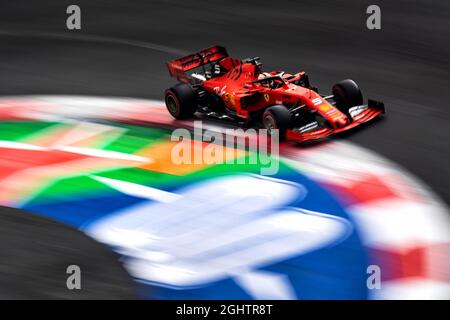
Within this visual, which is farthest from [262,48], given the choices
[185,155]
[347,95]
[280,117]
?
[185,155]

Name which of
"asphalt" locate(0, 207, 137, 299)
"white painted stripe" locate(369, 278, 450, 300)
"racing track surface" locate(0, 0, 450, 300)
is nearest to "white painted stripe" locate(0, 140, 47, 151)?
"asphalt" locate(0, 207, 137, 299)

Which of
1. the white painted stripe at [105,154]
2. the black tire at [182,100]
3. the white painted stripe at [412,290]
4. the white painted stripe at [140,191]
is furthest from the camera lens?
the black tire at [182,100]

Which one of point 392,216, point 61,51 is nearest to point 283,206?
point 392,216

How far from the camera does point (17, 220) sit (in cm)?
1128

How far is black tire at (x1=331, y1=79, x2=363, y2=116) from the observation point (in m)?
14.1

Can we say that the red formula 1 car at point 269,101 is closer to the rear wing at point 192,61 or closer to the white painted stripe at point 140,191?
the rear wing at point 192,61

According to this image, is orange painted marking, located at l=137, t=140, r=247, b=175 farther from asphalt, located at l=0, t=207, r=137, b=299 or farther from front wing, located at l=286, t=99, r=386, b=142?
asphalt, located at l=0, t=207, r=137, b=299

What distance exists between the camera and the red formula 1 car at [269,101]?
44.0ft

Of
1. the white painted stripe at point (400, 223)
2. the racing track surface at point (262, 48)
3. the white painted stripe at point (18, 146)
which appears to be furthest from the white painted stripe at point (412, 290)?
the white painted stripe at point (18, 146)

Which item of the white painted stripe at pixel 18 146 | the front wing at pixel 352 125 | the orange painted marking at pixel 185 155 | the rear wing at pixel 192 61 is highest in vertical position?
the rear wing at pixel 192 61

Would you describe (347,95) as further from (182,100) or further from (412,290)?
(412,290)

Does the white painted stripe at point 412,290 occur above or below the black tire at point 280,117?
below

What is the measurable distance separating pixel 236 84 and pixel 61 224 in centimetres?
459

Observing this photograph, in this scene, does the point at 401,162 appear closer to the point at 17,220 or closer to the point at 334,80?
the point at 334,80
